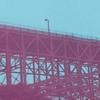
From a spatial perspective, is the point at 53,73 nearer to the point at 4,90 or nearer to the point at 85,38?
the point at 85,38

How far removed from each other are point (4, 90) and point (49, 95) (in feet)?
18.5

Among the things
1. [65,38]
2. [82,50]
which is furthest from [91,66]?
[65,38]

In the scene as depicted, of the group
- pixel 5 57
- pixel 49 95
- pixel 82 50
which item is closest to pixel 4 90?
pixel 49 95

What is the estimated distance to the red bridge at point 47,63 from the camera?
5688 cm

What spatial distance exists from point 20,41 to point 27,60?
19.9ft

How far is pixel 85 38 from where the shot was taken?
74312 millimetres

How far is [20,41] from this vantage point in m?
65.4

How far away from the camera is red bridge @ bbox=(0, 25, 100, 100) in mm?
56875

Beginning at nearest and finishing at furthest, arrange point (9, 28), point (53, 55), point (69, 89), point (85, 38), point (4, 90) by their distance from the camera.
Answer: point (4, 90)
point (69, 89)
point (9, 28)
point (53, 55)
point (85, 38)

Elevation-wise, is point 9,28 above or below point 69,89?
above

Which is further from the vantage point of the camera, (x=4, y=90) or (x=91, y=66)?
(x=91, y=66)

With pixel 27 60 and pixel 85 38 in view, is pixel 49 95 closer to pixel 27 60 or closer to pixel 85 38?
pixel 27 60

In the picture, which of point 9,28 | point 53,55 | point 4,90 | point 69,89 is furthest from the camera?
point 53,55

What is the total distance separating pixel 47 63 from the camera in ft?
239
